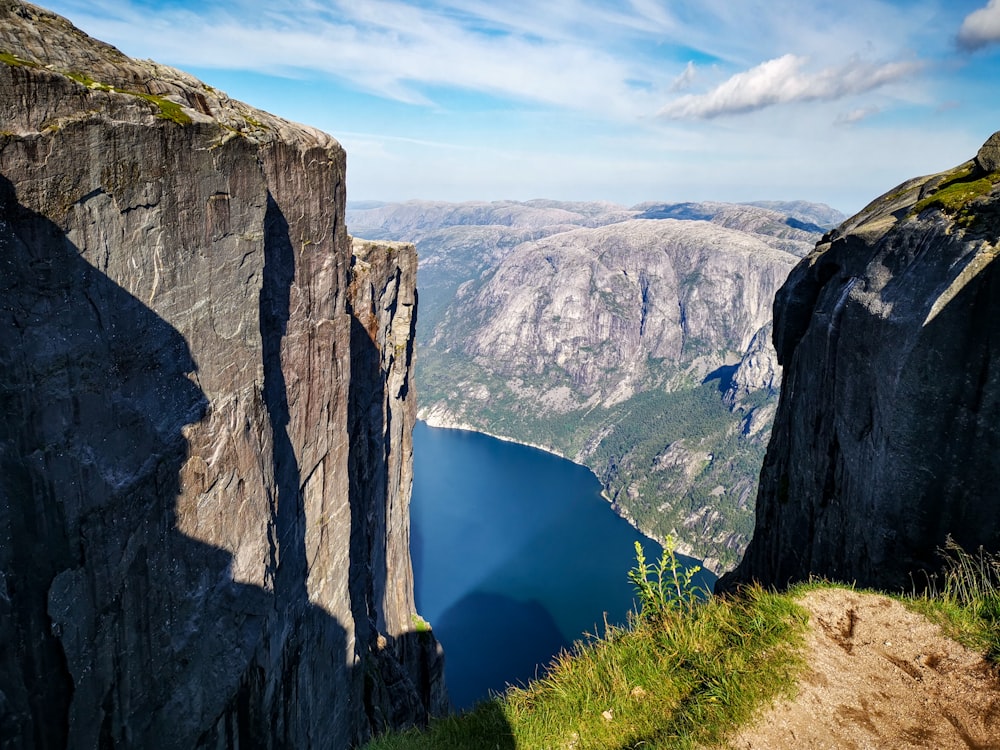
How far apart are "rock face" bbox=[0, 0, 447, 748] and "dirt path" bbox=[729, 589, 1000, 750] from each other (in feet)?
40.7

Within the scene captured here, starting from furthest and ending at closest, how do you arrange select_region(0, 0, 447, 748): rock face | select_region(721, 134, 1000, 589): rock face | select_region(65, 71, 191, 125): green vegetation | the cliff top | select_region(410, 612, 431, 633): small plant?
select_region(410, 612, 431, 633): small plant → select_region(721, 134, 1000, 589): rock face → select_region(65, 71, 191, 125): green vegetation → select_region(0, 0, 447, 748): rock face → the cliff top

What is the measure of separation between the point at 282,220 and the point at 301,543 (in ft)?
41.3

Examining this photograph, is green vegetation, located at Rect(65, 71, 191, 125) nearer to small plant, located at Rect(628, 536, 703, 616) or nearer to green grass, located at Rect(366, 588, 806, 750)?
small plant, located at Rect(628, 536, 703, 616)

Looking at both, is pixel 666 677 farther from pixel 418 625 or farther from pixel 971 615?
pixel 418 625

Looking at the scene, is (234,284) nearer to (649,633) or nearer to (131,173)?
(131,173)

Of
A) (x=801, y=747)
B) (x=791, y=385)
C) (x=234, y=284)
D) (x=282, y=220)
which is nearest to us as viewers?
(x=801, y=747)

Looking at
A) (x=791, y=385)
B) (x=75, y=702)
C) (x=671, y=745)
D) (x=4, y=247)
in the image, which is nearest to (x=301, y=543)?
(x=75, y=702)

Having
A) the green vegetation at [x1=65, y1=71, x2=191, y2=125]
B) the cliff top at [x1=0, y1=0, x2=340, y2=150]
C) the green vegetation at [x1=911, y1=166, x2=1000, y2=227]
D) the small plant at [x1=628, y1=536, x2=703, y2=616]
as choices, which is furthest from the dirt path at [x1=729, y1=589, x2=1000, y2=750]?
the green vegetation at [x1=65, y1=71, x2=191, y2=125]

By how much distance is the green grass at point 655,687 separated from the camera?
9062 mm

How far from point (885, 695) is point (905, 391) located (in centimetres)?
1259

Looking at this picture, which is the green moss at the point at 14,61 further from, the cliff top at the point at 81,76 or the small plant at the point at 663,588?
the small plant at the point at 663,588

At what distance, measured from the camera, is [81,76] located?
1150 cm

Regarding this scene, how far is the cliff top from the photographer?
1013 cm

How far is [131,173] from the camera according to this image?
1196 cm
